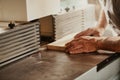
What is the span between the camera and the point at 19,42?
1.44m

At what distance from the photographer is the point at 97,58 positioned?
56.9 inches

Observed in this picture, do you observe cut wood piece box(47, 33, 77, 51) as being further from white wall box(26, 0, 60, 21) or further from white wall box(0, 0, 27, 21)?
white wall box(0, 0, 27, 21)

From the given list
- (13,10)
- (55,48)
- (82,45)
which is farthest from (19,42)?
(82,45)

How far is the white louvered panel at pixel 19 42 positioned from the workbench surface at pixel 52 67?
0.04 meters

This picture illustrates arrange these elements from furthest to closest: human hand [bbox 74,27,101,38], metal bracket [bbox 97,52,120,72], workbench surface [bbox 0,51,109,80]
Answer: human hand [bbox 74,27,101,38]
metal bracket [bbox 97,52,120,72]
workbench surface [bbox 0,51,109,80]

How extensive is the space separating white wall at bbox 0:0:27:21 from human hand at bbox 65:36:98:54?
36cm

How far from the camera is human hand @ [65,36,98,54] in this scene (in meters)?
1.56

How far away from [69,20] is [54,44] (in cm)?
33

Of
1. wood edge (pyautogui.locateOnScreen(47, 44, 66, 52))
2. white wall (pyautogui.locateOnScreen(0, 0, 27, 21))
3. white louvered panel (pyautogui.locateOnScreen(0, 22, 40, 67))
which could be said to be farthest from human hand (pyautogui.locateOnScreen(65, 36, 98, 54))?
white wall (pyautogui.locateOnScreen(0, 0, 27, 21))

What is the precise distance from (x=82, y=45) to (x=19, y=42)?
410mm

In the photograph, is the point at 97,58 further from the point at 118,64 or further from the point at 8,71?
the point at 8,71

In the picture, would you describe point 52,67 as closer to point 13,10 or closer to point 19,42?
point 19,42

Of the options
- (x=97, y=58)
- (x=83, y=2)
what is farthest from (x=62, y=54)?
(x=83, y=2)

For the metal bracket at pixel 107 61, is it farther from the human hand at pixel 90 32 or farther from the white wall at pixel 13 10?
the white wall at pixel 13 10
